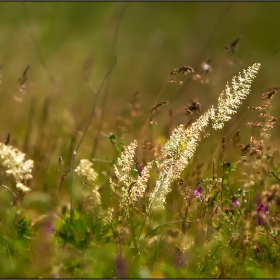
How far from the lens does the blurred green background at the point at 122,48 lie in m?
5.42

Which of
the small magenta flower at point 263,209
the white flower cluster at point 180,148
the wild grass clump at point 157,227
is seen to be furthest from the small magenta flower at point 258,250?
the white flower cluster at point 180,148

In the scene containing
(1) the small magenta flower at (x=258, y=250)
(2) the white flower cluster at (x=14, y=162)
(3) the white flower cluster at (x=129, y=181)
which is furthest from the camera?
(1) the small magenta flower at (x=258, y=250)

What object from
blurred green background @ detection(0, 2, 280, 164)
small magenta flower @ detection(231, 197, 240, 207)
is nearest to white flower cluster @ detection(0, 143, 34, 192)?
small magenta flower @ detection(231, 197, 240, 207)

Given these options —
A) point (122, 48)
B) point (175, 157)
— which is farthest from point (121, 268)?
point (122, 48)

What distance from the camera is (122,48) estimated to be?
23.1 ft

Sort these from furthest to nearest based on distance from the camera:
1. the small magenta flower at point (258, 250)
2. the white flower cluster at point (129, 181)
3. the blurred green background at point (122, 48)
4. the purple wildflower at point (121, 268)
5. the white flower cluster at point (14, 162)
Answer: the blurred green background at point (122, 48)
the small magenta flower at point (258, 250)
the white flower cluster at point (129, 181)
the white flower cluster at point (14, 162)
the purple wildflower at point (121, 268)

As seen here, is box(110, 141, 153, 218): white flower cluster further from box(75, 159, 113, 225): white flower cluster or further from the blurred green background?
the blurred green background

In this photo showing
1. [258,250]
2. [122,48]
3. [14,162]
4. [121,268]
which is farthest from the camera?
[122,48]

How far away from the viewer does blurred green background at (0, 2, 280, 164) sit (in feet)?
17.8

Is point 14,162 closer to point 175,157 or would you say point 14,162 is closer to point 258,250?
point 175,157

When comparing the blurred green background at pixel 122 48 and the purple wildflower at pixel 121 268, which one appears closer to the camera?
the purple wildflower at pixel 121 268

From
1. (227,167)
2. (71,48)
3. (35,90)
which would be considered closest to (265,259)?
(227,167)

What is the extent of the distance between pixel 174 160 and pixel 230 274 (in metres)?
0.46

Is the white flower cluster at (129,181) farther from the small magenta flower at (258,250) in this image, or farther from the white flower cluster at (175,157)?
the small magenta flower at (258,250)
